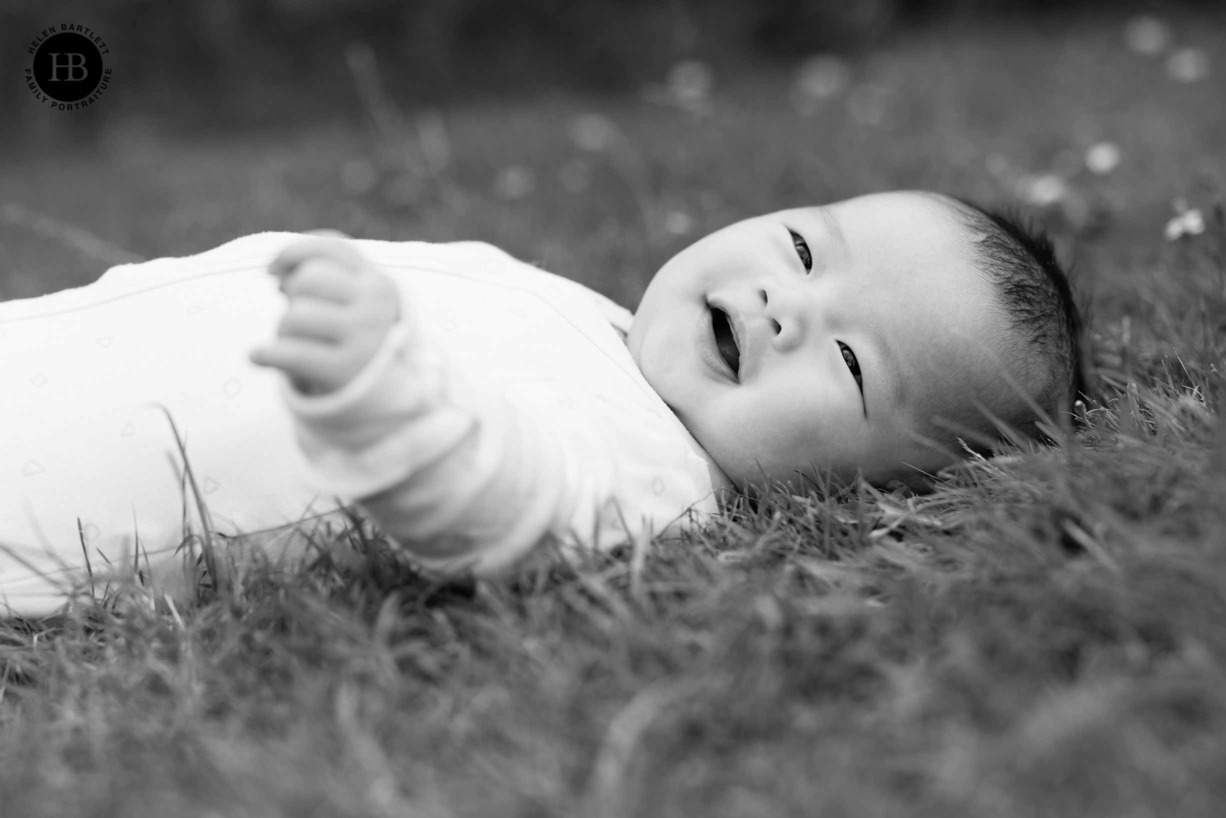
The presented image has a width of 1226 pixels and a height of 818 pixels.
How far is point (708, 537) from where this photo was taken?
1920mm

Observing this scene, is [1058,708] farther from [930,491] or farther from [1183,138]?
[1183,138]

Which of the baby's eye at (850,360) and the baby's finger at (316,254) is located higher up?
the baby's finger at (316,254)

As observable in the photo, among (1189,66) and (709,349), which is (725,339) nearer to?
(709,349)

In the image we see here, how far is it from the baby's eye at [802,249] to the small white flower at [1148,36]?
4689 mm

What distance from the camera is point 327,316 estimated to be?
1497mm

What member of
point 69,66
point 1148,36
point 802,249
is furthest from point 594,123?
point 802,249

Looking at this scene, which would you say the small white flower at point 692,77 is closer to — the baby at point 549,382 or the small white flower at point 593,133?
the small white flower at point 593,133

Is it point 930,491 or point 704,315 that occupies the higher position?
point 704,315

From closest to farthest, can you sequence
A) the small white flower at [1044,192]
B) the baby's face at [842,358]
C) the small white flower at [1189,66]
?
the baby's face at [842,358] < the small white flower at [1044,192] < the small white flower at [1189,66]

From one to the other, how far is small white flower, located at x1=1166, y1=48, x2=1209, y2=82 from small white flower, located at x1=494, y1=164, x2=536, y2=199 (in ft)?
9.08

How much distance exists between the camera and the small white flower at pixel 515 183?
462 centimetres

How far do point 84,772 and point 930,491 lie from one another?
153 cm

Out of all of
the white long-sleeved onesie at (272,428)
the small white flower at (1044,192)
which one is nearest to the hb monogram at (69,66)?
the white long-sleeved onesie at (272,428)

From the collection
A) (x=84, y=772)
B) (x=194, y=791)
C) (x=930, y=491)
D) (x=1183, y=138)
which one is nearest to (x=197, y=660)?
(x=84, y=772)
